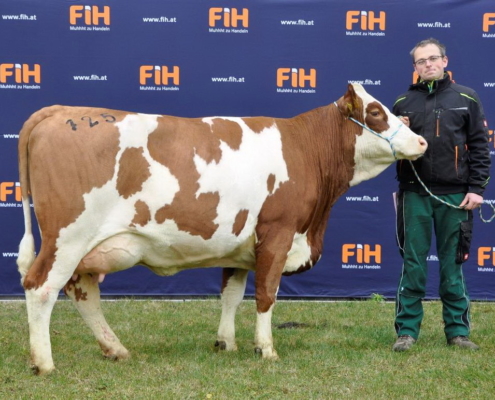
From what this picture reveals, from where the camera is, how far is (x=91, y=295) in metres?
6.12

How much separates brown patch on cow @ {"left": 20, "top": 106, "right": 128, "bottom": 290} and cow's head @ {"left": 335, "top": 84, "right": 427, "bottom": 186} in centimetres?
196

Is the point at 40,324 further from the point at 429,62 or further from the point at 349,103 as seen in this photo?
the point at 429,62

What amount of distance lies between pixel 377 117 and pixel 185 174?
5.52ft

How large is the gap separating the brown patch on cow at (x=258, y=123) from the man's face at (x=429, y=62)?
129cm

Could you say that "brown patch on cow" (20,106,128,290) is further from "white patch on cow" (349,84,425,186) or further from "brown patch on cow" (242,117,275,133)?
"white patch on cow" (349,84,425,186)

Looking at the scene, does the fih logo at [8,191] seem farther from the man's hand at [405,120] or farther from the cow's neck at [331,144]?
the man's hand at [405,120]

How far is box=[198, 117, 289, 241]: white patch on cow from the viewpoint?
589cm

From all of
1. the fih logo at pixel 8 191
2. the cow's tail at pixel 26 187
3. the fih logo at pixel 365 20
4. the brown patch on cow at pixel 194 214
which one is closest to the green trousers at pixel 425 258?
the brown patch on cow at pixel 194 214

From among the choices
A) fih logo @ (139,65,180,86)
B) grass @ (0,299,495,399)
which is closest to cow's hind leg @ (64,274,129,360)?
grass @ (0,299,495,399)

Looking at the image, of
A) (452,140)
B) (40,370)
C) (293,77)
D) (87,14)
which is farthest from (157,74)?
(40,370)

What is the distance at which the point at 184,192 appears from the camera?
5781 mm

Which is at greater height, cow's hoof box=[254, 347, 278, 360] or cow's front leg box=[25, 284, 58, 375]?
cow's front leg box=[25, 284, 58, 375]

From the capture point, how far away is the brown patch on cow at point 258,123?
6281mm

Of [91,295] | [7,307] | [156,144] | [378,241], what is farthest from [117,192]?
[378,241]
